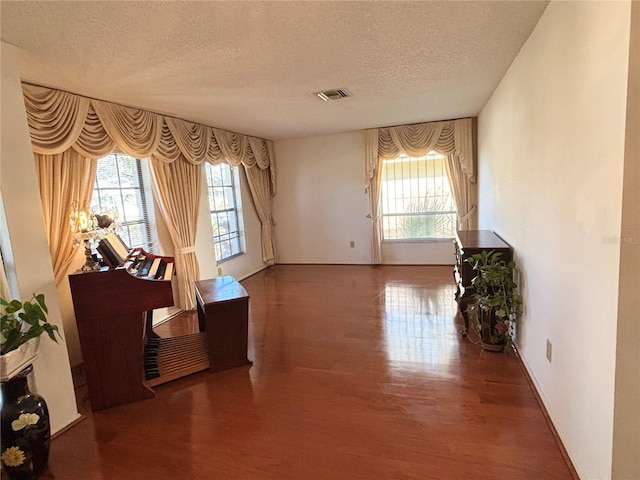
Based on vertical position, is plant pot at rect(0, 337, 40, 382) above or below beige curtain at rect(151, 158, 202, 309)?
below

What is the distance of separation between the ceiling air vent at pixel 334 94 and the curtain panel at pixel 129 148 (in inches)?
68.5

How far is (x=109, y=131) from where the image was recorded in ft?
10.2

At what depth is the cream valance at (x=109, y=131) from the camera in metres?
2.60

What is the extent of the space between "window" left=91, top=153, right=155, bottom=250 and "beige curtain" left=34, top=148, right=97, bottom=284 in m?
0.36

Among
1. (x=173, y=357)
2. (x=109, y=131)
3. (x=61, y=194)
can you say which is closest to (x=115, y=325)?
(x=173, y=357)

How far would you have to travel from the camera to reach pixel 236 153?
5.27 metres

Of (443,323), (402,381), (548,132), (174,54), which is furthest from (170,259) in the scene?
(548,132)

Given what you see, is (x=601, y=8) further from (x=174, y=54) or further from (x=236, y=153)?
(x=236, y=153)

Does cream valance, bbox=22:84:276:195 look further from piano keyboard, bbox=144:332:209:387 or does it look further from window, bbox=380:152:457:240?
window, bbox=380:152:457:240

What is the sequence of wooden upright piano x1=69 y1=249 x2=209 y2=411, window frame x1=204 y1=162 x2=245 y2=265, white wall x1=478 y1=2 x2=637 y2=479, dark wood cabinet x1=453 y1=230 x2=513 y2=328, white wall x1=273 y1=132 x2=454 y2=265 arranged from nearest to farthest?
white wall x1=478 y1=2 x2=637 y2=479
wooden upright piano x1=69 y1=249 x2=209 y2=411
dark wood cabinet x1=453 y1=230 x2=513 y2=328
window frame x1=204 y1=162 x2=245 y2=265
white wall x1=273 y1=132 x2=454 y2=265

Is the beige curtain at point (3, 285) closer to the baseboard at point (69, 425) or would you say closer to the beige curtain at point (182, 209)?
the baseboard at point (69, 425)

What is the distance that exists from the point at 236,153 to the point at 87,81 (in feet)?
8.91

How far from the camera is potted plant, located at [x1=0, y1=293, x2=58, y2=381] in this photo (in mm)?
1738

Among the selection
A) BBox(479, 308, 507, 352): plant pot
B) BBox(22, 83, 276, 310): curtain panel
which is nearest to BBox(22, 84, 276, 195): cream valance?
BBox(22, 83, 276, 310): curtain panel
